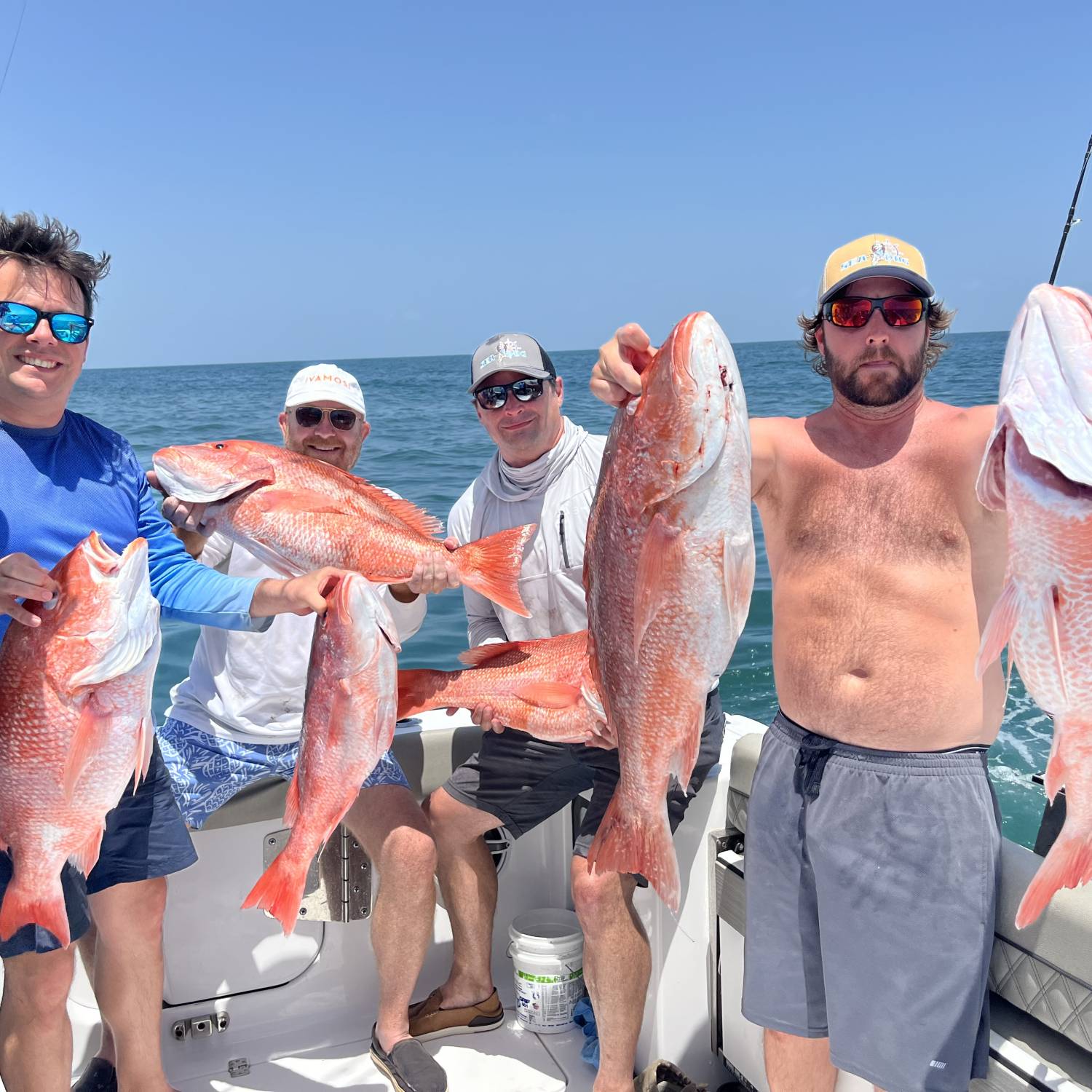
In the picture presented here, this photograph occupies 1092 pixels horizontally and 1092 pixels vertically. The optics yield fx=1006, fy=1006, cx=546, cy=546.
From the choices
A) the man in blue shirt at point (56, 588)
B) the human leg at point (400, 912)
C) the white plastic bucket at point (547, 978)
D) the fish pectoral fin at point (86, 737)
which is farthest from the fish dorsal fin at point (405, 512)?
the white plastic bucket at point (547, 978)

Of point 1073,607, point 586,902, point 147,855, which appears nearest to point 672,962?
point 586,902

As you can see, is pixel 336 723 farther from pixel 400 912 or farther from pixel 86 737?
pixel 400 912

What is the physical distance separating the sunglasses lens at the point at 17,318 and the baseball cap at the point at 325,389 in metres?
1.20

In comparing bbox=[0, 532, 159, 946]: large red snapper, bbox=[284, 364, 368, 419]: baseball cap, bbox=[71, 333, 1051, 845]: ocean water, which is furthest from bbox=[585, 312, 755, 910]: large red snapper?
bbox=[71, 333, 1051, 845]: ocean water

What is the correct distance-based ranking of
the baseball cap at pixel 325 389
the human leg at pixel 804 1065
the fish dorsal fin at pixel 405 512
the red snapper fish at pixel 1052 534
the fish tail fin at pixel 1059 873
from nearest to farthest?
the red snapper fish at pixel 1052 534, the fish tail fin at pixel 1059 873, the human leg at pixel 804 1065, the fish dorsal fin at pixel 405 512, the baseball cap at pixel 325 389

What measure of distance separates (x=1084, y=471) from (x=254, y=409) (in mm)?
35195

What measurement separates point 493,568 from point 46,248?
59.2 inches

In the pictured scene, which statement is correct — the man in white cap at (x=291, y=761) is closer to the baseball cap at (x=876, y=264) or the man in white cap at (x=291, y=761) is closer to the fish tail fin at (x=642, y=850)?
the fish tail fin at (x=642, y=850)

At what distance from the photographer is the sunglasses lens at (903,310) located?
2.65m

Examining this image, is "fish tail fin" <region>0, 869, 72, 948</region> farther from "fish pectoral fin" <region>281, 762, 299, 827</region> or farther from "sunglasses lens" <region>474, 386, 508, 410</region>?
"sunglasses lens" <region>474, 386, 508, 410</region>

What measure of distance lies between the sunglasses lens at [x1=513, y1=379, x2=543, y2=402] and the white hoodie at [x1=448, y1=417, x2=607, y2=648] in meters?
0.23

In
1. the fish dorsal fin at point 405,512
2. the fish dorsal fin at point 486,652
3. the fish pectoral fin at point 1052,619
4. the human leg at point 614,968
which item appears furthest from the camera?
the fish dorsal fin at point 486,652

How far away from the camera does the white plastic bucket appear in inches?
147

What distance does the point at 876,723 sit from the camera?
2.60m
